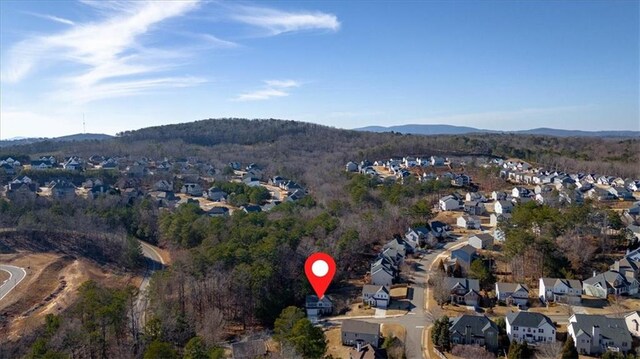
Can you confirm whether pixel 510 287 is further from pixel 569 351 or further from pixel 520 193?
pixel 520 193

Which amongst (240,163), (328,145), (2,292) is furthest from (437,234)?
(328,145)

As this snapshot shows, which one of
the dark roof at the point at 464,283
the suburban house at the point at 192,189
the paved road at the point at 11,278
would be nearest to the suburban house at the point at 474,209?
the dark roof at the point at 464,283

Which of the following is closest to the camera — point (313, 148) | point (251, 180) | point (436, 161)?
point (251, 180)

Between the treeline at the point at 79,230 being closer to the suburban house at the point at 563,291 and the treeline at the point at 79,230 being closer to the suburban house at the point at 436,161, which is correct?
the suburban house at the point at 563,291

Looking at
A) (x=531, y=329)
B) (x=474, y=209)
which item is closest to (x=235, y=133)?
(x=474, y=209)

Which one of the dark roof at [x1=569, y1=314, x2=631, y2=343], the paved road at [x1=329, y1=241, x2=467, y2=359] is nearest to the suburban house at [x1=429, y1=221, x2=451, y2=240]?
the paved road at [x1=329, y1=241, x2=467, y2=359]

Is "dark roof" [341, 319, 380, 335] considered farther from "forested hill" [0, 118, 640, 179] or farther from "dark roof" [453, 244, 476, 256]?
"forested hill" [0, 118, 640, 179]
